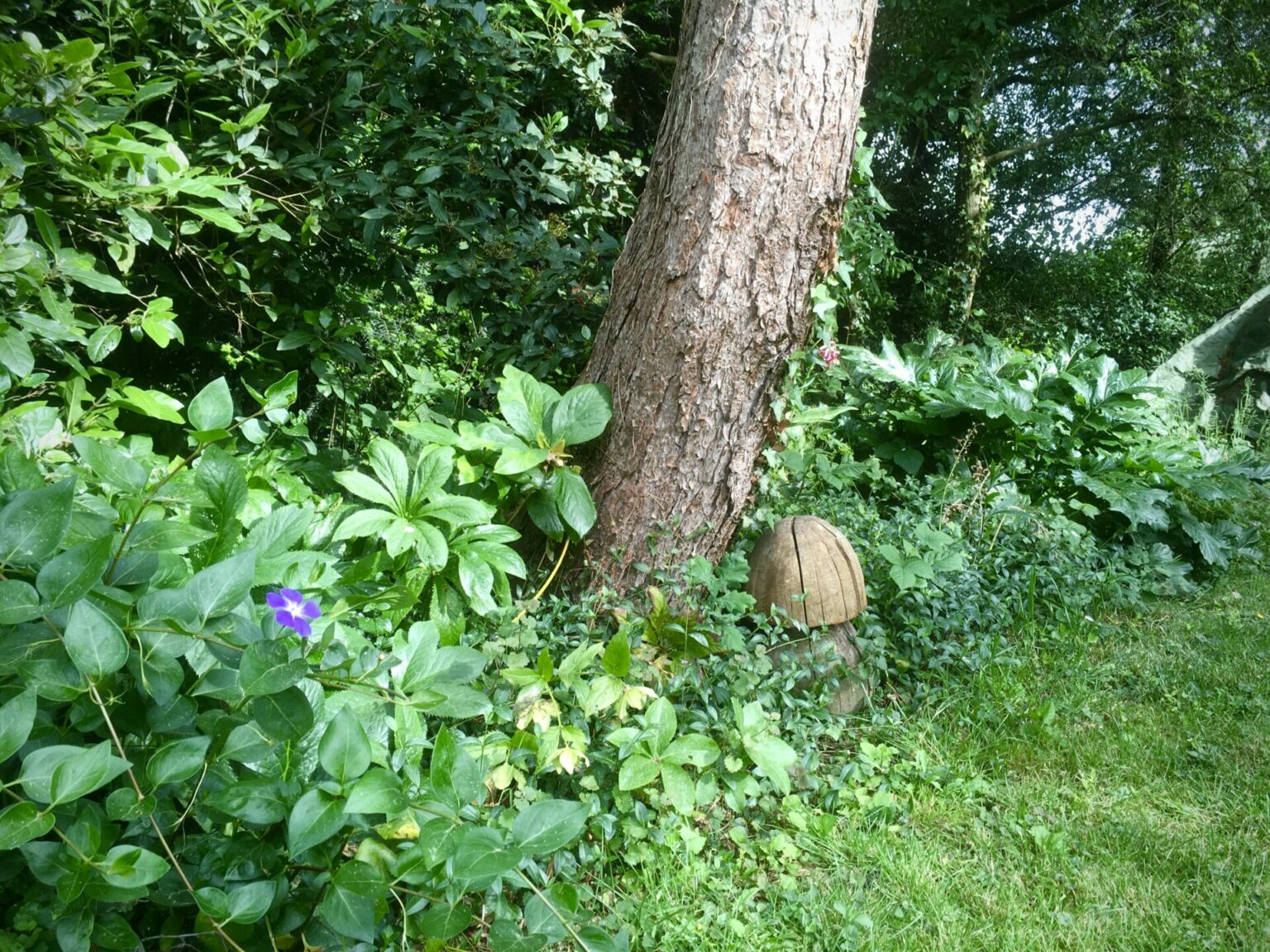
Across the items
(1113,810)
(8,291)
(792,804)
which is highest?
(8,291)

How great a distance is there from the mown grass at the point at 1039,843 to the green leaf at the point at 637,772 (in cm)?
24

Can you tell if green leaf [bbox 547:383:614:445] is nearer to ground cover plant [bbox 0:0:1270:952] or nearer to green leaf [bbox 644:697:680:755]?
ground cover plant [bbox 0:0:1270:952]

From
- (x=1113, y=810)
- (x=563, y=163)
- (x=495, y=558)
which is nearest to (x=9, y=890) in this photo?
(x=495, y=558)

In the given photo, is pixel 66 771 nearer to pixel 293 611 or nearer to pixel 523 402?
pixel 293 611

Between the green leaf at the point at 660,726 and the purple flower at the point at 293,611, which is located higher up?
the purple flower at the point at 293,611

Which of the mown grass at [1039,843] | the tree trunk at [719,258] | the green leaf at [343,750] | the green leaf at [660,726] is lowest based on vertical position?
the mown grass at [1039,843]

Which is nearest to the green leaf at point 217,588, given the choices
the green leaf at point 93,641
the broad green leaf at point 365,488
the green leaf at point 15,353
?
the green leaf at point 93,641

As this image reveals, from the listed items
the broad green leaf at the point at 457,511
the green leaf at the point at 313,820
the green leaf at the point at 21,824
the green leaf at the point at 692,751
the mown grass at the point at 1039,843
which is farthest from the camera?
the broad green leaf at the point at 457,511

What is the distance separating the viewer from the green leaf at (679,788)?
2.07 m

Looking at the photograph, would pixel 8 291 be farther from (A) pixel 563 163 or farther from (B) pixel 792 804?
(B) pixel 792 804

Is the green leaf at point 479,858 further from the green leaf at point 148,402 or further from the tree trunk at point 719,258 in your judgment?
the green leaf at point 148,402

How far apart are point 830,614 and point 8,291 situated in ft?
9.07

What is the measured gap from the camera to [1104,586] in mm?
3707

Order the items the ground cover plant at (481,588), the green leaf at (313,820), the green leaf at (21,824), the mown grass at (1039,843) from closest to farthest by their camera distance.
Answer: the green leaf at (21,824) → the green leaf at (313,820) → the ground cover plant at (481,588) → the mown grass at (1039,843)
